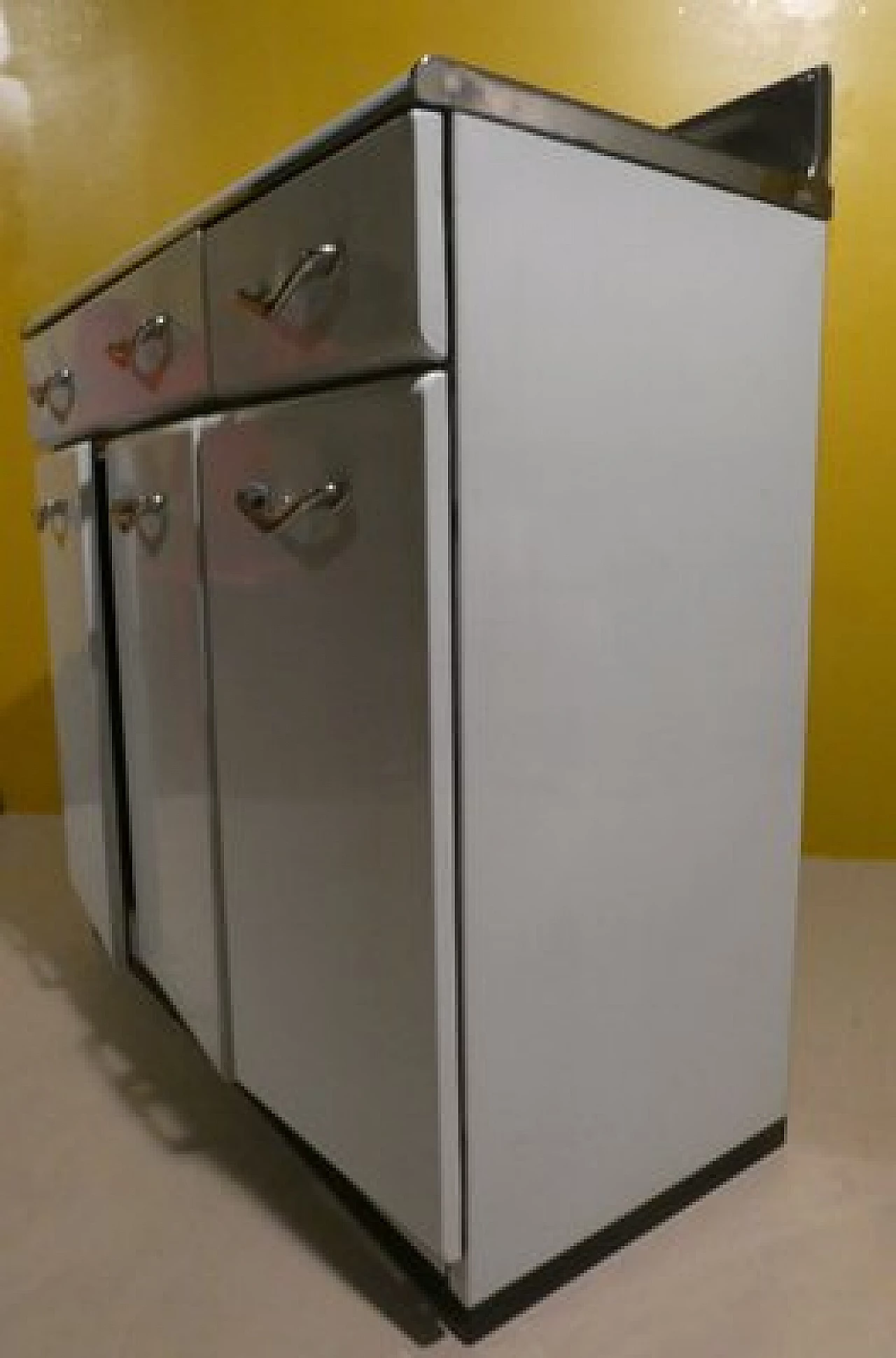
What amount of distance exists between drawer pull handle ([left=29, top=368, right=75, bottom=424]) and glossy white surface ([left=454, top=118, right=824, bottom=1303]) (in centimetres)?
74

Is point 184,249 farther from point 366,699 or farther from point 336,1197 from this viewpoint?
point 336,1197

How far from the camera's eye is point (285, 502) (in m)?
0.77

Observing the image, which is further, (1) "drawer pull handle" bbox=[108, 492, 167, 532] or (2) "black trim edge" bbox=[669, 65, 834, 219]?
(1) "drawer pull handle" bbox=[108, 492, 167, 532]

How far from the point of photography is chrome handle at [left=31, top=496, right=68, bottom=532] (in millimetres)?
1229

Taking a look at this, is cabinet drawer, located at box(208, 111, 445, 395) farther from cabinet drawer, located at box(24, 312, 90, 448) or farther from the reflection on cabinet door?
cabinet drawer, located at box(24, 312, 90, 448)

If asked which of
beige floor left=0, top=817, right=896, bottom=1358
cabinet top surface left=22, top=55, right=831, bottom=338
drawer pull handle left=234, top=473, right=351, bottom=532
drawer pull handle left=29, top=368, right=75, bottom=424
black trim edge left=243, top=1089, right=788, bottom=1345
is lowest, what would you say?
beige floor left=0, top=817, right=896, bottom=1358

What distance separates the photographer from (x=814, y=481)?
0.93m

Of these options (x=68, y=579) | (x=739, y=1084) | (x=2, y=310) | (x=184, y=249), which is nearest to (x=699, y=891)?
(x=739, y=1084)

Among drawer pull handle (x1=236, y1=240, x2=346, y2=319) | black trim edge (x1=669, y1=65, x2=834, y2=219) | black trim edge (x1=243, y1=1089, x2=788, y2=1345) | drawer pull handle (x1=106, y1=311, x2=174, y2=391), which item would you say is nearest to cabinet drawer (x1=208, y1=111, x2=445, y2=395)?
drawer pull handle (x1=236, y1=240, x2=346, y2=319)

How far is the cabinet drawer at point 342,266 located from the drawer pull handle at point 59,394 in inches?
18.0

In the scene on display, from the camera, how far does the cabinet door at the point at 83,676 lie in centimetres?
117

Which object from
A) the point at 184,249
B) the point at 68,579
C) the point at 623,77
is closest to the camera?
the point at 184,249

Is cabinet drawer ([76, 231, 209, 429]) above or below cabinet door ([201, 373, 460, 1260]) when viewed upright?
above

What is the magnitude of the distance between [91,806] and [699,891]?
2.64 ft
